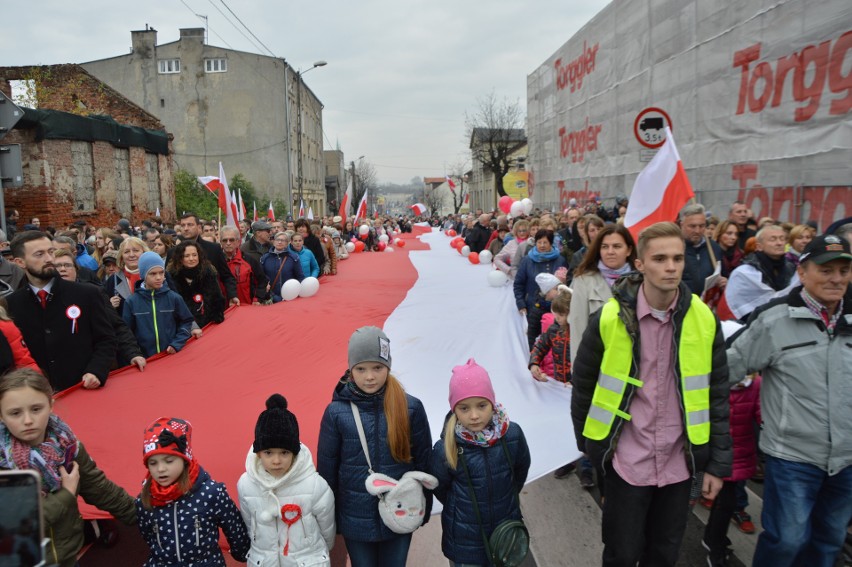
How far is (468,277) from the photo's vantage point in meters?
10.9

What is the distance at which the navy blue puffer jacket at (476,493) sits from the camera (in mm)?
3018

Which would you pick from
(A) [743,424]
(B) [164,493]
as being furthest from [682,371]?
(B) [164,493]

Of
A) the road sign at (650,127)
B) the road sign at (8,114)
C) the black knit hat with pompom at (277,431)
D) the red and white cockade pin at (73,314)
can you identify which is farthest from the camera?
the road sign at (650,127)

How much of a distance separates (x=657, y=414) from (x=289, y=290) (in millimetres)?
5897

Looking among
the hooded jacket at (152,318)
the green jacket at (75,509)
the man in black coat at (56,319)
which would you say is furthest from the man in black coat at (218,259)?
the green jacket at (75,509)

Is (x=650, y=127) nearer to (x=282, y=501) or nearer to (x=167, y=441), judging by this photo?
(x=282, y=501)

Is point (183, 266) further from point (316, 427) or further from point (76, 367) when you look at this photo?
point (316, 427)

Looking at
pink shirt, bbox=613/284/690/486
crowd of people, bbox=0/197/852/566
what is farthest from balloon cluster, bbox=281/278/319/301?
pink shirt, bbox=613/284/690/486

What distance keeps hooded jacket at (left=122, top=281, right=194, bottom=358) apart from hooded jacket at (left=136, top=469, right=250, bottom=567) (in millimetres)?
2549

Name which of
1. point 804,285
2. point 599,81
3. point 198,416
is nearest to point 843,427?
point 804,285

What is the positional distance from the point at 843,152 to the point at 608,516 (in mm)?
7624

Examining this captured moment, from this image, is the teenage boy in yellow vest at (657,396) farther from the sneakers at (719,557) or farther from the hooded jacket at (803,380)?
the sneakers at (719,557)

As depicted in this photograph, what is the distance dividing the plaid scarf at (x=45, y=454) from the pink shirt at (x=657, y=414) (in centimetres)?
261

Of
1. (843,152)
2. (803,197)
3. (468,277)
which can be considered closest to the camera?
(843,152)
